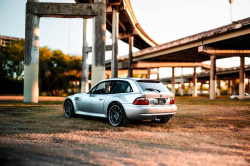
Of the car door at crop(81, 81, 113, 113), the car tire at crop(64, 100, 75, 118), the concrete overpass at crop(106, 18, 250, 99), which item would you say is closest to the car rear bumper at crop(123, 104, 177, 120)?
the car door at crop(81, 81, 113, 113)

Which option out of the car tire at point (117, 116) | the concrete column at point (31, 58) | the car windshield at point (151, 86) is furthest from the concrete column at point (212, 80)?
the car tire at point (117, 116)

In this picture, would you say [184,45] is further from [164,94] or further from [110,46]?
[164,94]

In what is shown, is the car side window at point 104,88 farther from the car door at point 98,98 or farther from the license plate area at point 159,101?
the license plate area at point 159,101

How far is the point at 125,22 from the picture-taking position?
136ft

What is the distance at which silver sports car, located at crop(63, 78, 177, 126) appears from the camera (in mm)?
7090

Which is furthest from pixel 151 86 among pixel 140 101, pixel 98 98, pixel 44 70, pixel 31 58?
pixel 44 70

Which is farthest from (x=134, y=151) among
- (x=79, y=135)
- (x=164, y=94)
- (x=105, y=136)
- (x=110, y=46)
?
(x=110, y=46)

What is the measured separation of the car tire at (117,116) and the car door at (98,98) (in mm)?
479

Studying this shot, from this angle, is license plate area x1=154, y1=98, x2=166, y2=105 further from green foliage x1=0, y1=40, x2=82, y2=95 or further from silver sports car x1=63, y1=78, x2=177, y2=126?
green foliage x1=0, y1=40, x2=82, y2=95

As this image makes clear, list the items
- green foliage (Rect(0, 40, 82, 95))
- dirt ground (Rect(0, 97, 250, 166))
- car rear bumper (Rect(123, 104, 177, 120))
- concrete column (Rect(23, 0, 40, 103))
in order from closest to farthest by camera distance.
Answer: dirt ground (Rect(0, 97, 250, 166))
car rear bumper (Rect(123, 104, 177, 120))
concrete column (Rect(23, 0, 40, 103))
green foliage (Rect(0, 40, 82, 95))

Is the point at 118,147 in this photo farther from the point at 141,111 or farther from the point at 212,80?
the point at 212,80

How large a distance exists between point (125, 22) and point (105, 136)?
37.2m

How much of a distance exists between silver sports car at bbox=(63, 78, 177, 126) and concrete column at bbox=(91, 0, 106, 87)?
1359 cm

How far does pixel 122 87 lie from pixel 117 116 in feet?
3.05
